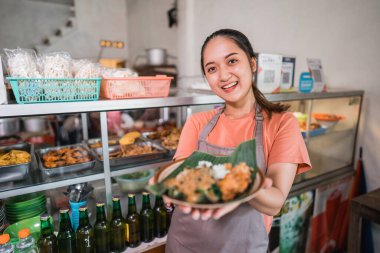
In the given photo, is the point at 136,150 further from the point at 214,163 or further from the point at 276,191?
the point at 276,191

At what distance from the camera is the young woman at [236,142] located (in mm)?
1235

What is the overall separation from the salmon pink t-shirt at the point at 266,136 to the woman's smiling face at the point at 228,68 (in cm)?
18

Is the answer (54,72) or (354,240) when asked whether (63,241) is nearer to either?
(54,72)

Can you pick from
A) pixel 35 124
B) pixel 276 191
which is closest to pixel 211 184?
pixel 276 191

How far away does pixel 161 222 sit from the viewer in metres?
1.85

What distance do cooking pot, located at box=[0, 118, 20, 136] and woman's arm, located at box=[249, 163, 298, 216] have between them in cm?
541

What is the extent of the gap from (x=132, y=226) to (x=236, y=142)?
89 cm

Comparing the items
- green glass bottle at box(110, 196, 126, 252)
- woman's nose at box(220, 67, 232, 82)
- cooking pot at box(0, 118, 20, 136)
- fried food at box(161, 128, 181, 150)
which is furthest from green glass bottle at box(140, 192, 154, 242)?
cooking pot at box(0, 118, 20, 136)

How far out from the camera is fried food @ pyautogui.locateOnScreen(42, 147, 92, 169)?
166cm

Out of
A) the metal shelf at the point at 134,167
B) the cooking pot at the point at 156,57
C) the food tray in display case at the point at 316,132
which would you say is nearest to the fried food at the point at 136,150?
the metal shelf at the point at 134,167

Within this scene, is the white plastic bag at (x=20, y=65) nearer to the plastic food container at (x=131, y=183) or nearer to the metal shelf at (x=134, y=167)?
the metal shelf at (x=134, y=167)

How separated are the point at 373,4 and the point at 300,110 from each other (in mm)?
1194

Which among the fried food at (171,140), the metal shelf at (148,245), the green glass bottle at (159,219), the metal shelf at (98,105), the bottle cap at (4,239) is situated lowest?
the metal shelf at (148,245)

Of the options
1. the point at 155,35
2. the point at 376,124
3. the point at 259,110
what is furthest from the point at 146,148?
the point at 155,35
